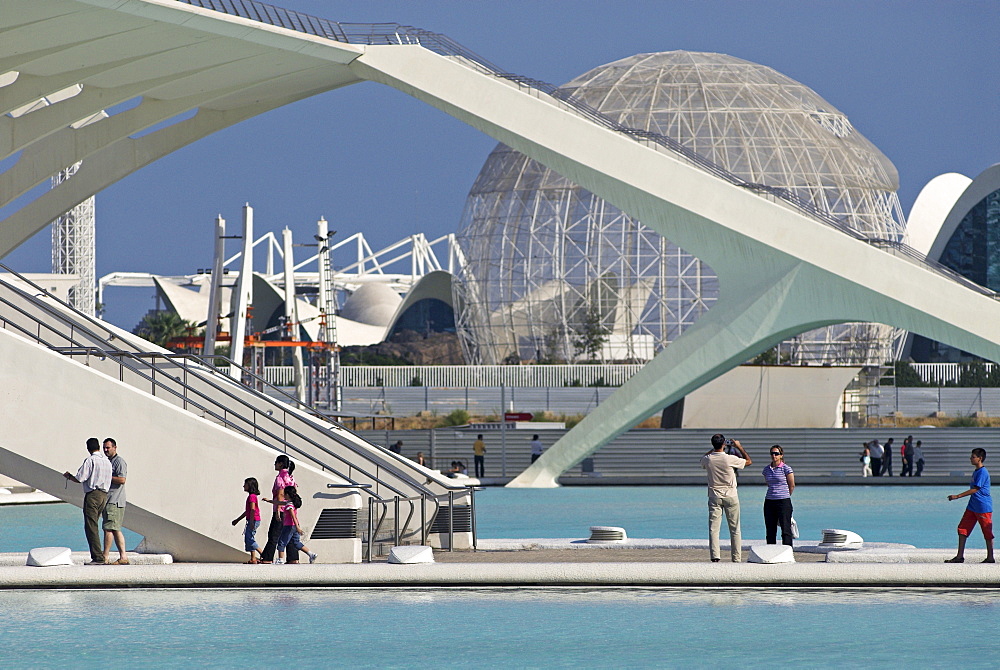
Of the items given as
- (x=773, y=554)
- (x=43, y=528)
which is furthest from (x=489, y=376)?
(x=773, y=554)

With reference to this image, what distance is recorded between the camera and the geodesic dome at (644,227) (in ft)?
189

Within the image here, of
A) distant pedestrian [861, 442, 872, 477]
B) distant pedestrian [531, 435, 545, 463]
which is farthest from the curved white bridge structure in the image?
distant pedestrian [861, 442, 872, 477]

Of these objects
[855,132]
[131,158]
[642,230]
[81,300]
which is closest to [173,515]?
[131,158]

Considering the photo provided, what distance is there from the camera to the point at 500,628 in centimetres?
1166

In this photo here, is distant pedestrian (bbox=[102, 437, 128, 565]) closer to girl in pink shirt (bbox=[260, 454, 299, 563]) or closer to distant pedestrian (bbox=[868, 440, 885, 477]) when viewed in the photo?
girl in pink shirt (bbox=[260, 454, 299, 563])

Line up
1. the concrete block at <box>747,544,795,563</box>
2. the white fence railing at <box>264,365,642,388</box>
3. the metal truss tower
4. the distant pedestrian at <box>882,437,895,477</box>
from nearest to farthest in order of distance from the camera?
the concrete block at <box>747,544,795,563</box> → the distant pedestrian at <box>882,437,895,477</box> → the white fence railing at <box>264,365,642,388</box> → the metal truss tower

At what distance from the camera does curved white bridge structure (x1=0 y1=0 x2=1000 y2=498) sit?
28.6 metres

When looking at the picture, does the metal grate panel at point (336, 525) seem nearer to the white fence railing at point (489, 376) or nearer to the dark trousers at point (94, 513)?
the dark trousers at point (94, 513)

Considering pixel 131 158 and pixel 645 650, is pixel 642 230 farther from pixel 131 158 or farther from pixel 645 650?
pixel 645 650

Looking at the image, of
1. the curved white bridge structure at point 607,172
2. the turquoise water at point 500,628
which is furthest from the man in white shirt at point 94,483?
the curved white bridge structure at point 607,172

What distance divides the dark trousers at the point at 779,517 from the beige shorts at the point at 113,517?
6.59 meters

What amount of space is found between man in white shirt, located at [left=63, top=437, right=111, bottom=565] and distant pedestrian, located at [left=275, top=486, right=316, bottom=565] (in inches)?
67.5

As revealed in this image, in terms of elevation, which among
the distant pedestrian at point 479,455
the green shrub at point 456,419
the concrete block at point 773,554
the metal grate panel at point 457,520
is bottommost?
the concrete block at point 773,554

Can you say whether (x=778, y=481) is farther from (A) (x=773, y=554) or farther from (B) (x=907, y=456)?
(B) (x=907, y=456)
